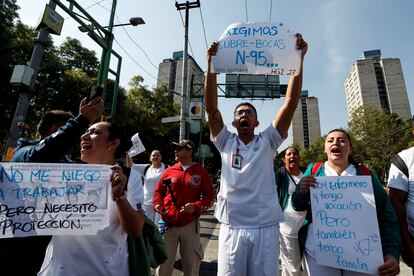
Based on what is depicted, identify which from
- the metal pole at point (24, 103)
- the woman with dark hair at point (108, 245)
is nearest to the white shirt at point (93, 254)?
the woman with dark hair at point (108, 245)

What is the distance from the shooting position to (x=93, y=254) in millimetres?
1555

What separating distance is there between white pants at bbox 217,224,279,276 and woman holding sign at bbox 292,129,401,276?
0.95ft

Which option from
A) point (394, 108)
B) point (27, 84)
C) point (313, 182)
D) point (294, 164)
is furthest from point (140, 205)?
point (394, 108)

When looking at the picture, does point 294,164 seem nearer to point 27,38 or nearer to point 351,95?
point 27,38

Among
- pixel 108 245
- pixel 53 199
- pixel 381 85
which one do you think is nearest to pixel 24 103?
pixel 53 199

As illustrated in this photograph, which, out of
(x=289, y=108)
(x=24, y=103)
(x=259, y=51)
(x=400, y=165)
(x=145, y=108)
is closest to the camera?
(x=400, y=165)

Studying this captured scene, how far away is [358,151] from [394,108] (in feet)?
196

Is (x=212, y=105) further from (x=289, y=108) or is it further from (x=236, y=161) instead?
(x=289, y=108)

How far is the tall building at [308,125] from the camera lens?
104m

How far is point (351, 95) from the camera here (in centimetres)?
9981

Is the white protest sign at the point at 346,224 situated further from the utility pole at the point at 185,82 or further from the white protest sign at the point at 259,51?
the utility pole at the point at 185,82

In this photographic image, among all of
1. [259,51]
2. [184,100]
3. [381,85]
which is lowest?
[259,51]

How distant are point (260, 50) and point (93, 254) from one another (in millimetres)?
2220

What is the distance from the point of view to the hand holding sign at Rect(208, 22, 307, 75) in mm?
2496
